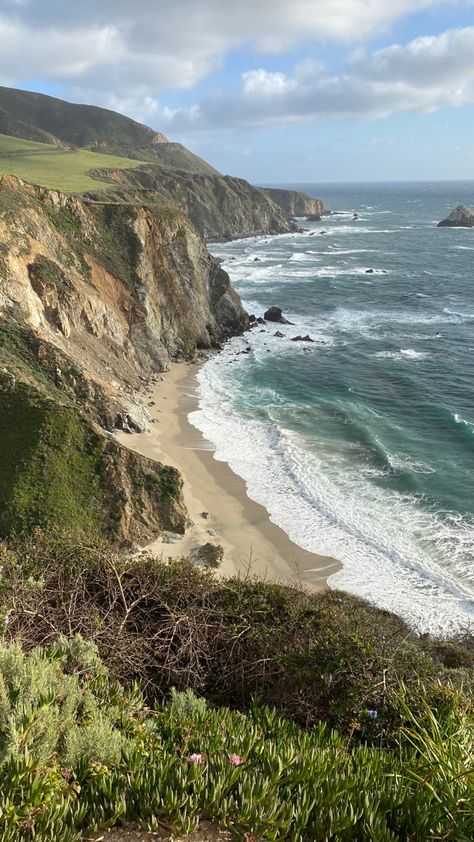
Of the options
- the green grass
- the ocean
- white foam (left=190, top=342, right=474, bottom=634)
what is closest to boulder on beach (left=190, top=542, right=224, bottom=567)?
white foam (left=190, top=342, right=474, bottom=634)

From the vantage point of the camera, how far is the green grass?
5319 cm

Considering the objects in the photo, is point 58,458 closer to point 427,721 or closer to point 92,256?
point 427,721

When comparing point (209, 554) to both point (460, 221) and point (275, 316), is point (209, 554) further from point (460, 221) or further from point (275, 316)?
point (460, 221)

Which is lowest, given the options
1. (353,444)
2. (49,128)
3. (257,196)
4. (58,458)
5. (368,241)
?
(353,444)

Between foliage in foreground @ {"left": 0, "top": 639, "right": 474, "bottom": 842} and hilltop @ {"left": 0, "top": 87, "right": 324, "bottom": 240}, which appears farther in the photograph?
hilltop @ {"left": 0, "top": 87, "right": 324, "bottom": 240}

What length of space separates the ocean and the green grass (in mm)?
21904

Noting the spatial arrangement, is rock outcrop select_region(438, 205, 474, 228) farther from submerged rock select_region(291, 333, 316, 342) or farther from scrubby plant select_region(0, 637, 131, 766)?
scrubby plant select_region(0, 637, 131, 766)

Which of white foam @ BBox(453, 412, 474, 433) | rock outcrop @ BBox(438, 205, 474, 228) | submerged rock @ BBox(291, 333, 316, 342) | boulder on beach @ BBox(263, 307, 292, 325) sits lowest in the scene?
white foam @ BBox(453, 412, 474, 433)

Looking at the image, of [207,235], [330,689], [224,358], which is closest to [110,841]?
[330,689]

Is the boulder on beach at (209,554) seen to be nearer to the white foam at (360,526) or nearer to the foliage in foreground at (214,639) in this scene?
the white foam at (360,526)

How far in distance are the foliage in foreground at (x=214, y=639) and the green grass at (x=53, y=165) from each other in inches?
1824

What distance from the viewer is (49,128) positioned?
14112 centimetres

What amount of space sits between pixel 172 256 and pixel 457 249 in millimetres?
67281

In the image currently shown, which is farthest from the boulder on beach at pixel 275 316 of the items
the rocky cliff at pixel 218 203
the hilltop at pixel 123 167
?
the rocky cliff at pixel 218 203
